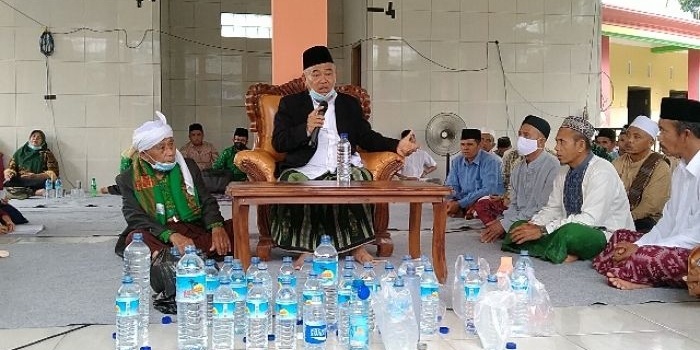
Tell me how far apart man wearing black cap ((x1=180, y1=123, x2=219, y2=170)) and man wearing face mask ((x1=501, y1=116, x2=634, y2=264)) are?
5.67 m

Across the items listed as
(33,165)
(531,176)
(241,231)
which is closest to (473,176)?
(531,176)

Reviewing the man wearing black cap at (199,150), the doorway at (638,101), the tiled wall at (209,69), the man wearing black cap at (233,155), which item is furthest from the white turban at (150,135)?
the doorway at (638,101)

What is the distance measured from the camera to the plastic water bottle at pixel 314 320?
243cm

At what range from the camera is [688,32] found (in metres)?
13.4

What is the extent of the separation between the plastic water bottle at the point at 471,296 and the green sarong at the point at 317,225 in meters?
1.45

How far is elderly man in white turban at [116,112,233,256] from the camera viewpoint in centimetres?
369

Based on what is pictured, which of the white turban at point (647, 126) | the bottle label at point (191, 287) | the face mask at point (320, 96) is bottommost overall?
the bottle label at point (191, 287)

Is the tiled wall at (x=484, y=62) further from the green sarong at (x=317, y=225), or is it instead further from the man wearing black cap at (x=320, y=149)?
the green sarong at (x=317, y=225)

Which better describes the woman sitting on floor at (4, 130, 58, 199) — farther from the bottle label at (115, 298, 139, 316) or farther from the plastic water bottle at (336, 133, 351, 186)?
the bottle label at (115, 298, 139, 316)

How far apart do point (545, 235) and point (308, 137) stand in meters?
1.55

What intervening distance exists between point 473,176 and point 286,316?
4.40 metres

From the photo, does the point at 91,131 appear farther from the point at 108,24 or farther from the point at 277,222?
the point at 277,222

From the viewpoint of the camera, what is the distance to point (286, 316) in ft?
8.02

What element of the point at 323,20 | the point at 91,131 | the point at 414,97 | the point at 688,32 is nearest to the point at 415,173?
the point at 414,97
